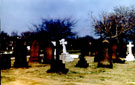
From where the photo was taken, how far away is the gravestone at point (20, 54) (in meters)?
12.9

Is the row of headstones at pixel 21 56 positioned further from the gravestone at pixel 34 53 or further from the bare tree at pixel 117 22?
the bare tree at pixel 117 22

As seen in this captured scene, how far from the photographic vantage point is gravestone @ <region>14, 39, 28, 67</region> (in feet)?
42.4

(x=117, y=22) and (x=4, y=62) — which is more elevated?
(x=117, y=22)

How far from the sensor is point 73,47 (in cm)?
5231

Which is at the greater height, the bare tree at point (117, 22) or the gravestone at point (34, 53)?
the bare tree at point (117, 22)

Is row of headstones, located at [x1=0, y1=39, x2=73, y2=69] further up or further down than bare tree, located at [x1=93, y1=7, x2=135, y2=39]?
further down

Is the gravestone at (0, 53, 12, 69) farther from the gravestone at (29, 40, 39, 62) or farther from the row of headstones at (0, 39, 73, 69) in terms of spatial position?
the gravestone at (29, 40, 39, 62)

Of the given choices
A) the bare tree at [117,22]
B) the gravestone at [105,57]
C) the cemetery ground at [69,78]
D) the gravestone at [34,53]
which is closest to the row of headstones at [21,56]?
the gravestone at [34,53]

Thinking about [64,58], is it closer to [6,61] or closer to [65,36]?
[6,61]

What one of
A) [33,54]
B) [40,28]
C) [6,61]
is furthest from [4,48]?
[6,61]

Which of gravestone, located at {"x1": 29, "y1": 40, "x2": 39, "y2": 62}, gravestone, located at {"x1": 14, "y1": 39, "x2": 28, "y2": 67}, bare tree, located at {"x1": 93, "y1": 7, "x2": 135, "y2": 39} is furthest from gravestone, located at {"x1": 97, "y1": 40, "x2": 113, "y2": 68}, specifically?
bare tree, located at {"x1": 93, "y1": 7, "x2": 135, "y2": 39}

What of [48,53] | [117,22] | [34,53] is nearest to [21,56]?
[48,53]

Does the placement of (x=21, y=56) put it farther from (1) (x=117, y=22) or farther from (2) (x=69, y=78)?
(1) (x=117, y=22)

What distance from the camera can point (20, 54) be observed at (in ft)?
42.9
